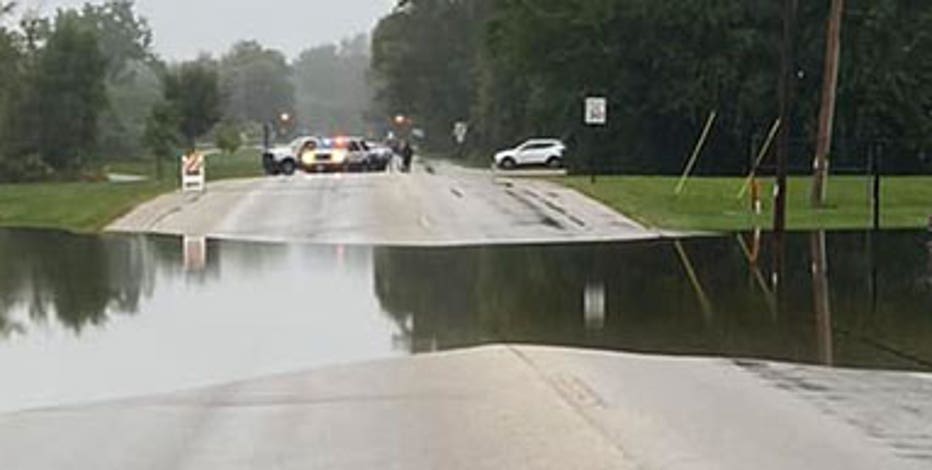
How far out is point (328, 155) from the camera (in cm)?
7069

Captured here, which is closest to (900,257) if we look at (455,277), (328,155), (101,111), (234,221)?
(455,277)

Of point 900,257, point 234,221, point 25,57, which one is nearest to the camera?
point 900,257

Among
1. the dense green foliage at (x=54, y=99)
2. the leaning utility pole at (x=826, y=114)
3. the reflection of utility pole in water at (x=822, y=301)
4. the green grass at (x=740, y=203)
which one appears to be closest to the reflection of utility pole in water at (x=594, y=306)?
the reflection of utility pole in water at (x=822, y=301)

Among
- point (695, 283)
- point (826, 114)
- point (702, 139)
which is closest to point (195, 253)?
point (695, 283)

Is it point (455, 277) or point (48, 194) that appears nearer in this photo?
point (455, 277)

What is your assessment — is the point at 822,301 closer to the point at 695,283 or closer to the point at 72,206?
the point at 695,283

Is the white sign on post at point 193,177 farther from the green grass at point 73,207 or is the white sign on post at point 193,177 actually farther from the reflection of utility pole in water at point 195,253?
the reflection of utility pole in water at point 195,253

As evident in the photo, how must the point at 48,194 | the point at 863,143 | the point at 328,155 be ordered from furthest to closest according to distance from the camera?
the point at 328,155 → the point at 863,143 → the point at 48,194

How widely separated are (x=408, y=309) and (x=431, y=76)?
334ft

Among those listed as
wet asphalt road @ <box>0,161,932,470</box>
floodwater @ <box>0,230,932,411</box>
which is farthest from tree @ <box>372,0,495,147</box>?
wet asphalt road @ <box>0,161,932,470</box>

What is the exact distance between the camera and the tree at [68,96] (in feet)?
294

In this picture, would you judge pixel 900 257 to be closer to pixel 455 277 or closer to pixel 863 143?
pixel 455 277

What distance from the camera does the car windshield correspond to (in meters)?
11.6

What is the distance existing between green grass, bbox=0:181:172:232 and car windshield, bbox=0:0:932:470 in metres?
0.28
